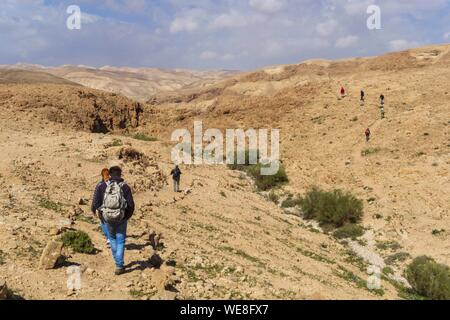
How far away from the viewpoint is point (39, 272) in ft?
24.7

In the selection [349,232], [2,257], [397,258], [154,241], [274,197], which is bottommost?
[397,258]

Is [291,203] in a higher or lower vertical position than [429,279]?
higher

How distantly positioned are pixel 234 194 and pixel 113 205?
1329 centimetres

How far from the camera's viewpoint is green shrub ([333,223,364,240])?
18797mm

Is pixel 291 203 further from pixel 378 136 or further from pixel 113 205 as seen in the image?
pixel 113 205

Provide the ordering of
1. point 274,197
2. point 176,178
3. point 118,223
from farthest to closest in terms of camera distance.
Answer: point 274,197
point 176,178
point 118,223

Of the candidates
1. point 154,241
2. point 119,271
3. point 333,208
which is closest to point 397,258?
point 333,208

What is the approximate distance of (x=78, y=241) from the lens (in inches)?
347

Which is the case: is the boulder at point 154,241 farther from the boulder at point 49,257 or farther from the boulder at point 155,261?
the boulder at point 49,257

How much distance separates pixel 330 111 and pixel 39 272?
34.7 meters

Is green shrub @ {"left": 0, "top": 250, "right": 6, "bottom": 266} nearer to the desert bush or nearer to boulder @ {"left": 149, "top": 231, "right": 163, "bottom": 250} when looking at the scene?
boulder @ {"left": 149, "top": 231, "right": 163, "bottom": 250}

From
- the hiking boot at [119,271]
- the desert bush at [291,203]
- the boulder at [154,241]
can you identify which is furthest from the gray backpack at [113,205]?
the desert bush at [291,203]
